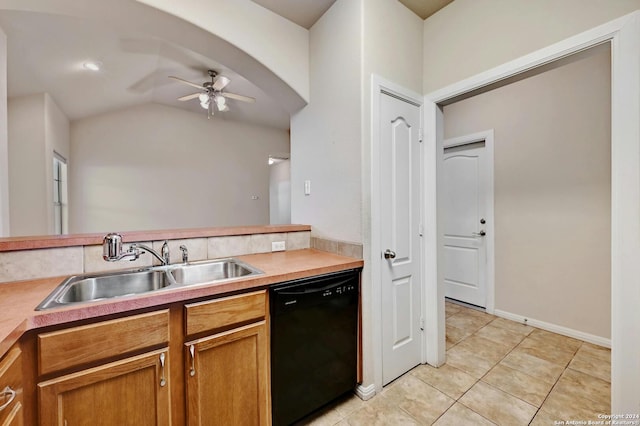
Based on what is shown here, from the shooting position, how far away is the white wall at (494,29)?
4.49ft

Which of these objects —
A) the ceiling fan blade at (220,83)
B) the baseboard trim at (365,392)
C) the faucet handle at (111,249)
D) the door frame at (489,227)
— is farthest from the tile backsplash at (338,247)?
the ceiling fan blade at (220,83)

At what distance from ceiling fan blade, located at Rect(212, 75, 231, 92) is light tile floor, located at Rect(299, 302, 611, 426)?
3.30 meters

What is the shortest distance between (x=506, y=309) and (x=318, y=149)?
106 inches

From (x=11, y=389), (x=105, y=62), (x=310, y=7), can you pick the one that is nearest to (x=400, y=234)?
(x=310, y=7)

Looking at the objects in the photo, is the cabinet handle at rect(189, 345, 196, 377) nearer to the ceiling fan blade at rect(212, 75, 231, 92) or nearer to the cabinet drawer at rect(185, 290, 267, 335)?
the cabinet drawer at rect(185, 290, 267, 335)

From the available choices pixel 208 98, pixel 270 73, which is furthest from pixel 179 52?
pixel 270 73

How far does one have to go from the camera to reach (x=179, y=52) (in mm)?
2895

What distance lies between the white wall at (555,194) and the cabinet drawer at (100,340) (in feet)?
10.6

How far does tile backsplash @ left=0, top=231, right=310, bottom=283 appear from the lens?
1295 millimetres

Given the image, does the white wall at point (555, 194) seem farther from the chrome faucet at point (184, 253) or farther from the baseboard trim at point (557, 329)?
the chrome faucet at point (184, 253)

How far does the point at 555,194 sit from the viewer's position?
8.30 ft

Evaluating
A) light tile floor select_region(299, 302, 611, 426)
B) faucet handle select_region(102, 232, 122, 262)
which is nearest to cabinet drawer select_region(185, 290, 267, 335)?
faucet handle select_region(102, 232, 122, 262)

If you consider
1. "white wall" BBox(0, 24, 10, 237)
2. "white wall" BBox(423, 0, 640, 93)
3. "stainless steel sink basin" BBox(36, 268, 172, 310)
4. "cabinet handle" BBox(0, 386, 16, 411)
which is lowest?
"cabinet handle" BBox(0, 386, 16, 411)

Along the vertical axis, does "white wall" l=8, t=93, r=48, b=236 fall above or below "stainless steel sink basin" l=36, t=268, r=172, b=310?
above
